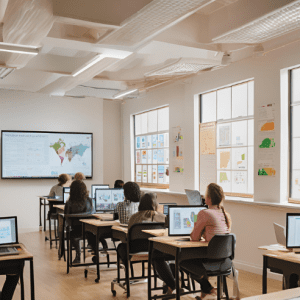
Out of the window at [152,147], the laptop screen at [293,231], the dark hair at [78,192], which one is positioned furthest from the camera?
the window at [152,147]

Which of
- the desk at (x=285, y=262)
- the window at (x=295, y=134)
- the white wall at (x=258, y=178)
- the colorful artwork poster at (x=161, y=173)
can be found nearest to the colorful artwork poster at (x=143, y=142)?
the colorful artwork poster at (x=161, y=173)

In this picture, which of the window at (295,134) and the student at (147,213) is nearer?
the student at (147,213)

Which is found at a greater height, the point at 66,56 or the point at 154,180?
the point at 66,56

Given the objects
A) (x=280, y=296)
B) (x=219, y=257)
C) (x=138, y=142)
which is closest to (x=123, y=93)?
(x=138, y=142)

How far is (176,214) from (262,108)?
2.48 meters

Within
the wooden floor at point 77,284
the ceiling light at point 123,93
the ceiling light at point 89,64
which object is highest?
the ceiling light at point 89,64

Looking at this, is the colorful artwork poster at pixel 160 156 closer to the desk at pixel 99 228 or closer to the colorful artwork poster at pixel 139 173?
the colorful artwork poster at pixel 139 173

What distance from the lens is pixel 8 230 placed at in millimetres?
3697

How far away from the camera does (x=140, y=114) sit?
34.2ft

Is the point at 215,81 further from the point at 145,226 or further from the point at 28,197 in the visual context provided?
the point at 28,197

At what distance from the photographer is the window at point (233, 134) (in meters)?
6.56

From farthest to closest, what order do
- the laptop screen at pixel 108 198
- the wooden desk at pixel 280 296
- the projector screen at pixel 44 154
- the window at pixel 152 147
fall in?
the projector screen at pixel 44 154, the window at pixel 152 147, the laptop screen at pixel 108 198, the wooden desk at pixel 280 296

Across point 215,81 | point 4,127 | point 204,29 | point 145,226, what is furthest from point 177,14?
point 4,127

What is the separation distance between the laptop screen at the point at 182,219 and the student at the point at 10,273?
165 centimetres
